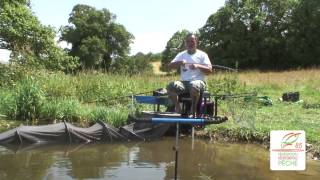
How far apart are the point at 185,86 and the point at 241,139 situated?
4436mm

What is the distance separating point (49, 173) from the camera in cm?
962

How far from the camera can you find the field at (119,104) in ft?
43.0

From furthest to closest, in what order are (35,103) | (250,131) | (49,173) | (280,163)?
(35,103), (250,131), (49,173), (280,163)

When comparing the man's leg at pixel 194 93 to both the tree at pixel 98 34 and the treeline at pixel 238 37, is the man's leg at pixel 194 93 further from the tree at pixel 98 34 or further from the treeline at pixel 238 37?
the tree at pixel 98 34

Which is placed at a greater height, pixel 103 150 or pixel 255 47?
pixel 255 47

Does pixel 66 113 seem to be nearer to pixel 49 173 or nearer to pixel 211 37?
pixel 49 173

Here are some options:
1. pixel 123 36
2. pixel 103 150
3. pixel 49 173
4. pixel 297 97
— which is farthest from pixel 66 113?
pixel 123 36

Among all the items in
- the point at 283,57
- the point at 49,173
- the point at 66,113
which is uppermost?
the point at 283,57

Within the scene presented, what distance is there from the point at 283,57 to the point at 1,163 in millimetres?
49658

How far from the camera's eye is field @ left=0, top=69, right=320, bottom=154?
13093 millimetres

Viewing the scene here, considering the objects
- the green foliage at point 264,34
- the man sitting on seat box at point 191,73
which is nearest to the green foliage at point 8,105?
the man sitting on seat box at point 191,73

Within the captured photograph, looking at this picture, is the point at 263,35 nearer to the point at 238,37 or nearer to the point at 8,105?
the point at 238,37

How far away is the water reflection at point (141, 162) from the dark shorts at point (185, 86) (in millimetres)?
1577

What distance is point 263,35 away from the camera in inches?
2303
